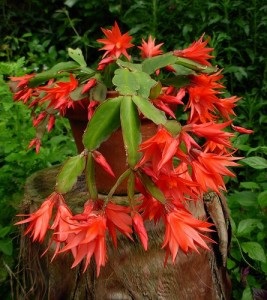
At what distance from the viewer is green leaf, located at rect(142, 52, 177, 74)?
4.98 ft

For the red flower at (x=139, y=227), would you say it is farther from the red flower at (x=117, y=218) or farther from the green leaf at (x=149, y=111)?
the green leaf at (x=149, y=111)

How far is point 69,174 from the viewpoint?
133 cm

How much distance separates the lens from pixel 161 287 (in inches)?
63.9

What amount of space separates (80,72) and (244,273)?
97cm

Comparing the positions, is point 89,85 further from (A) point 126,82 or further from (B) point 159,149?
(B) point 159,149

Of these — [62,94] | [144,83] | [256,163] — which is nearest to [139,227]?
[144,83]

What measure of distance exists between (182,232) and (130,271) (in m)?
0.46

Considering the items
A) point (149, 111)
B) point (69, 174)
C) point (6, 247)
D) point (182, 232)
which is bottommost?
point (6, 247)

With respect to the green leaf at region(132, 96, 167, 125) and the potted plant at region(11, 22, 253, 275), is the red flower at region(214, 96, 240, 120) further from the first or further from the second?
the green leaf at region(132, 96, 167, 125)

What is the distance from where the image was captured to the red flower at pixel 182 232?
1182 millimetres

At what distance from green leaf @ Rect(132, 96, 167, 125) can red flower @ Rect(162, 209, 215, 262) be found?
22cm

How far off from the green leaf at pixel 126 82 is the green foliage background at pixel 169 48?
2.25 ft

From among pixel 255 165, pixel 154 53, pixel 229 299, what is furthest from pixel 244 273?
pixel 154 53

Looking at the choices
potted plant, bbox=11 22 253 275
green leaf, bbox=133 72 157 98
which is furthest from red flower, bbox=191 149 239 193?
green leaf, bbox=133 72 157 98
